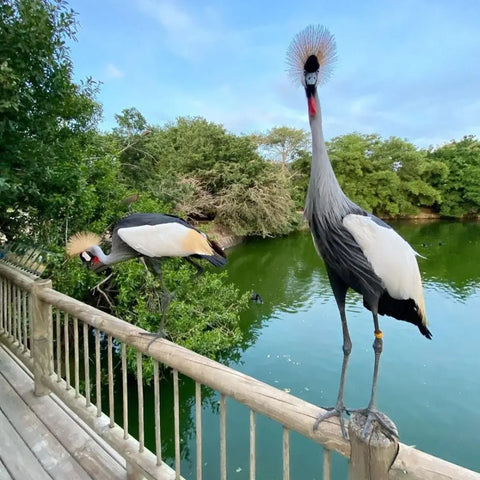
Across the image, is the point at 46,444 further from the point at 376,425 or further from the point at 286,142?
the point at 286,142

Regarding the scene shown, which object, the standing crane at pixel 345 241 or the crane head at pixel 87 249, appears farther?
the crane head at pixel 87 249

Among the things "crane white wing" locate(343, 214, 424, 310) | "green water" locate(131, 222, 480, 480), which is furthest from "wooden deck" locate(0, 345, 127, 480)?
"green water" locate(131, 222, 480, 480)

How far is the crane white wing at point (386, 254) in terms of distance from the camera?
933 mm

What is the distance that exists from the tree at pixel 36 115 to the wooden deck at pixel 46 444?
1.26m

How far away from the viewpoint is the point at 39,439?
1.84 metres

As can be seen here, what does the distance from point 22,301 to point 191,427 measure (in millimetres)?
2763

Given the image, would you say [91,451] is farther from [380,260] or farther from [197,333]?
[197,333]

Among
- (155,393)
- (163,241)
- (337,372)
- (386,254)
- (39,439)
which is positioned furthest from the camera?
(337,372)

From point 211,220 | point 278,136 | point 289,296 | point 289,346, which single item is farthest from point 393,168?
point 289,346

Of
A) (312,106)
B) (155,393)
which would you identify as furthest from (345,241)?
(155,393)

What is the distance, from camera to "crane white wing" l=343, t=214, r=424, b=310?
93cm

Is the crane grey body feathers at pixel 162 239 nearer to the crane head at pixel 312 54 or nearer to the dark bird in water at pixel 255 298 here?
the crane head at pixel 312 54

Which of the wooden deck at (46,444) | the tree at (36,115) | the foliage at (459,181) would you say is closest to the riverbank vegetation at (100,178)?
the tree at (36,115)

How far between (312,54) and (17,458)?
2088 millimetres
